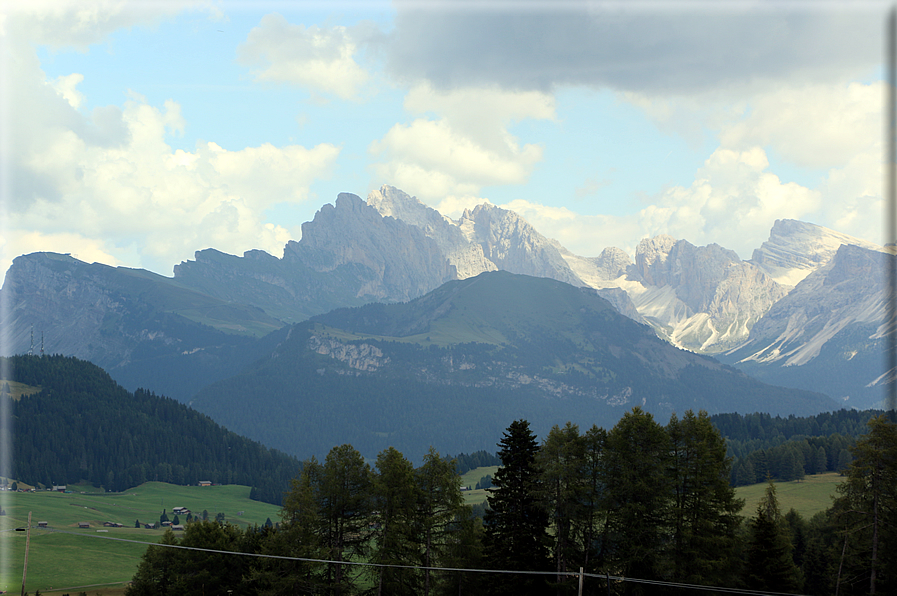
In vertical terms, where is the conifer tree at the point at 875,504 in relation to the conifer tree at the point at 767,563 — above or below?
above

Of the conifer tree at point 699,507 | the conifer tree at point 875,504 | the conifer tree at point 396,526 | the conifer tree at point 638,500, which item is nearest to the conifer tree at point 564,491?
the conifer tree at point 638,500

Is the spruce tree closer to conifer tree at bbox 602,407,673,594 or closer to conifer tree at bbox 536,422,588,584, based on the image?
conifer tree at bbox 536,422,588,584

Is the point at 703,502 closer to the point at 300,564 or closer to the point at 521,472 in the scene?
the point at 521,472

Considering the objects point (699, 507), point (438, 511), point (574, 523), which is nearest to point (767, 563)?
point (699, 507)

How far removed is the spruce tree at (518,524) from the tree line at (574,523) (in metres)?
0.12

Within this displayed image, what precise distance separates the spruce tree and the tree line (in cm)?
12

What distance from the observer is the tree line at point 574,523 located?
69.2 m

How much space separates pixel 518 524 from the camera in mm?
76250

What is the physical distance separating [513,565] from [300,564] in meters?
20.9

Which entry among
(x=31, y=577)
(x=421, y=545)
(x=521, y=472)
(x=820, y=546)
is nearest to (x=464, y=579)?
(x=421, y=545)

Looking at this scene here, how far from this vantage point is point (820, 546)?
97062mm

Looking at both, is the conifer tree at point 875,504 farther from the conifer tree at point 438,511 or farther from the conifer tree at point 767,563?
the conifer tree at point 438,511

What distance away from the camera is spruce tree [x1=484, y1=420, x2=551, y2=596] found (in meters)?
73.4

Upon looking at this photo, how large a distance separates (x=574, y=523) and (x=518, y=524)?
5.25m
